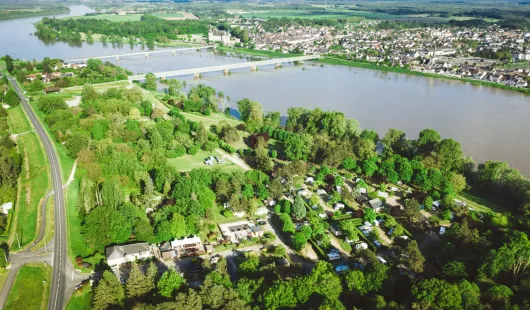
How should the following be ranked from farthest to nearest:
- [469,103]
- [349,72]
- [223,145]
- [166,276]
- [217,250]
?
[349,72] → [469,103] → [223,145] → [217,250] → [166,276]

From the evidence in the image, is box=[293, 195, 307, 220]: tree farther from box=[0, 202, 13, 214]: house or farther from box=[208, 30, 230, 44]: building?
box=[208, 30, 230, 44]: building

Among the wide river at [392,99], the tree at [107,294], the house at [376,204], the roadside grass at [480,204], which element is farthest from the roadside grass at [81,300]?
the wide river at [392,99]

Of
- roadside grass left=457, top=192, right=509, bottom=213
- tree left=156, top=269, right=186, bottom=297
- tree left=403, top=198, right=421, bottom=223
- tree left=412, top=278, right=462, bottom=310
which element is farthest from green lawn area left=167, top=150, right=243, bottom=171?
tree left=412, top=278, right=462, bottom=310

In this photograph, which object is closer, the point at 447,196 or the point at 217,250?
the point at 217,250

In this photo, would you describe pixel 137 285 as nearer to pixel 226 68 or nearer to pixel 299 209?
pixel 299 209

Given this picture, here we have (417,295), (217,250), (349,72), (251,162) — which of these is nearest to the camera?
(417,295)

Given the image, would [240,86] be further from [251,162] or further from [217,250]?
[217,250]

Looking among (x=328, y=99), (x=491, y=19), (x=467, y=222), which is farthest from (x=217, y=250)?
(x=491, y=19)
